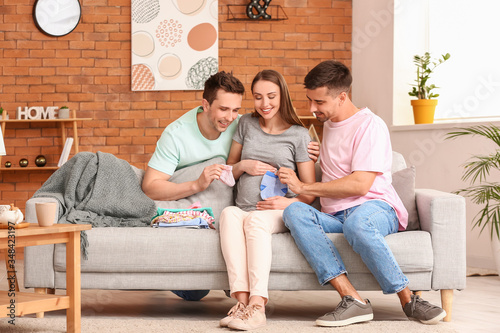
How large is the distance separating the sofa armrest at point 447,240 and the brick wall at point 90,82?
126 inches

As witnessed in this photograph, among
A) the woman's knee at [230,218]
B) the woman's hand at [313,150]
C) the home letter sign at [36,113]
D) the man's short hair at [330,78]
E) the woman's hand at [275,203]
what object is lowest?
the woman's knee at [230,218]

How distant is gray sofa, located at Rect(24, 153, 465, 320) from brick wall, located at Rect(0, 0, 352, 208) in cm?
303

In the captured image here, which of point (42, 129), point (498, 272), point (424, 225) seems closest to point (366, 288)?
point (424, 225)

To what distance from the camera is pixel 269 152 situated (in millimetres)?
3260

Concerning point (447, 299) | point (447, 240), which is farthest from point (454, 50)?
point (447, 299)

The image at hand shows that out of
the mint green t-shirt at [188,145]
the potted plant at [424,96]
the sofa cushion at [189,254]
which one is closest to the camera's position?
the sofa cushion at [189,254]

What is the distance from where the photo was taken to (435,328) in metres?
2.76

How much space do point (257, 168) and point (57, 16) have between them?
3.41 meters

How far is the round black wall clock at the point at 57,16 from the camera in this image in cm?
584

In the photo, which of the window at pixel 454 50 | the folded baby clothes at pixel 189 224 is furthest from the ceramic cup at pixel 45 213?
the window at pixel 454 50

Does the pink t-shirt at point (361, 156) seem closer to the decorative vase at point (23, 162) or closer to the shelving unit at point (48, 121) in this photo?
the shelving unit at point (48, 121)

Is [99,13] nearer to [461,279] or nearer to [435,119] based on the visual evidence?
[435,119]

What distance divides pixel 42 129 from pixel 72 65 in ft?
2.02

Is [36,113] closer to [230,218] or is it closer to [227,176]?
[227,176]
